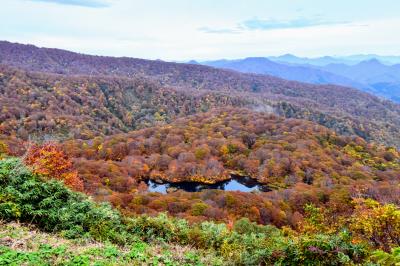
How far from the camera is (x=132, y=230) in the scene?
1814 cm

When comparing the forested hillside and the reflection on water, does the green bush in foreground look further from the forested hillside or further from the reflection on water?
the reflection on water

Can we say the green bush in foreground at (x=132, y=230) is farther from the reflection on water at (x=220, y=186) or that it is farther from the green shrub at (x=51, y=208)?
the reflection on water at (x=220, y=186)

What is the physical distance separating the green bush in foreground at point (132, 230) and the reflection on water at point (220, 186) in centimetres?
7228

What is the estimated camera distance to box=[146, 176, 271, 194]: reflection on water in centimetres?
9331

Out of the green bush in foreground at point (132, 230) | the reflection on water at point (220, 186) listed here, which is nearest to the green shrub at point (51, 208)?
the green bush in foreground at point (132, 230)

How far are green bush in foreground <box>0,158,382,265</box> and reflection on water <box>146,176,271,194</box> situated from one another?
237 ft

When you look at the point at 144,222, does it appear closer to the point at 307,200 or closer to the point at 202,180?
the point at 307,200

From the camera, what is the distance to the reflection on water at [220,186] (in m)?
93.3

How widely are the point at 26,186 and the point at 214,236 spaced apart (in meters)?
9.54

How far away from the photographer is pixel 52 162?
124 feet

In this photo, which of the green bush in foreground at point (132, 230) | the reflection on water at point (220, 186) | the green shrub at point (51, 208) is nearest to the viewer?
the green bush in foreground at point (132, 230)

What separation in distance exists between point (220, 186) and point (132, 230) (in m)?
81.6

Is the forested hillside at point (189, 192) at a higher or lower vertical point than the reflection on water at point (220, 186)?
higher

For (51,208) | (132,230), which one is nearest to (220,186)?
(132,230)
